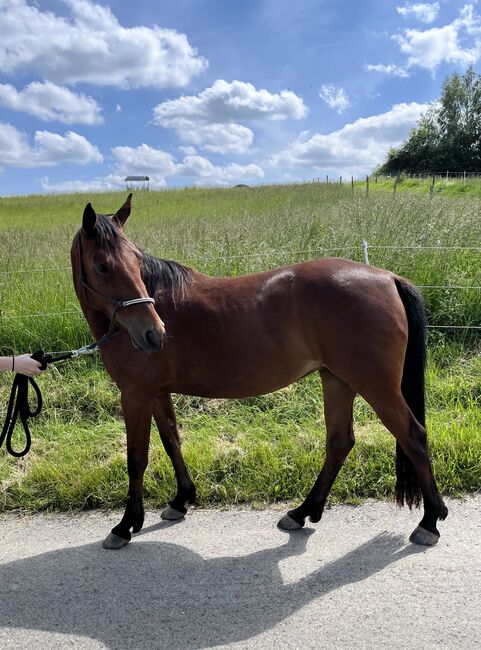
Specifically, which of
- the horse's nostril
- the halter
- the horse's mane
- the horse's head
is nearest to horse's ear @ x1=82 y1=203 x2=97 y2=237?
the horse's head

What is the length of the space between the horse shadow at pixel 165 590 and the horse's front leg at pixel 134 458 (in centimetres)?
10

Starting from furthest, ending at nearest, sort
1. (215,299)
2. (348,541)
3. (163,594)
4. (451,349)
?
(451,349)
(215,299)
(348,541)
(163,594)

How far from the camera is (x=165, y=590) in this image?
240 centimetres

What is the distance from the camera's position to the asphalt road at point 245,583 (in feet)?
6.81

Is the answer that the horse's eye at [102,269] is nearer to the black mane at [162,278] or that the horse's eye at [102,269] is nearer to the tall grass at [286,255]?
the black mane at [162,278]

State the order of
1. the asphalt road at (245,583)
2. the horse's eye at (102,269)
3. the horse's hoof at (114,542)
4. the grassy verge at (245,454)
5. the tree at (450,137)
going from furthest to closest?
1. the tree at (450,137)
2. the grassy verge at (245,454)
3. the horse's hoof at (114,542)
4. the horse's eye at (102,269)
5. the asphalt road at (245,583)


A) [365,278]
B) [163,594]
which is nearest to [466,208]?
[365,278]

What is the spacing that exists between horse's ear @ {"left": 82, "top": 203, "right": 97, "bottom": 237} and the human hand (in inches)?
31.3

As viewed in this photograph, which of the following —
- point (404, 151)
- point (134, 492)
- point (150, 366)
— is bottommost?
point (134, 492)

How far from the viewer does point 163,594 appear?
237cm

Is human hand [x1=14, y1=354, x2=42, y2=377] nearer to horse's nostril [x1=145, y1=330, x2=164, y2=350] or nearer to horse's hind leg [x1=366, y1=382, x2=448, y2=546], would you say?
horse's nostril [x1=145, y1=330, x2=164, y2=350]

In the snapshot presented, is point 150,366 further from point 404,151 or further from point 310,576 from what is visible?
point 404,151

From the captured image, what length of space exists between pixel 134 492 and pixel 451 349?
373 cm

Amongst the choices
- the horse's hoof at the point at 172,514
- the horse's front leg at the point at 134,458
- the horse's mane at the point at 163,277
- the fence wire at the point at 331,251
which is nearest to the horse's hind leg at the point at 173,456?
the horse's hoof at the point at 172,514
